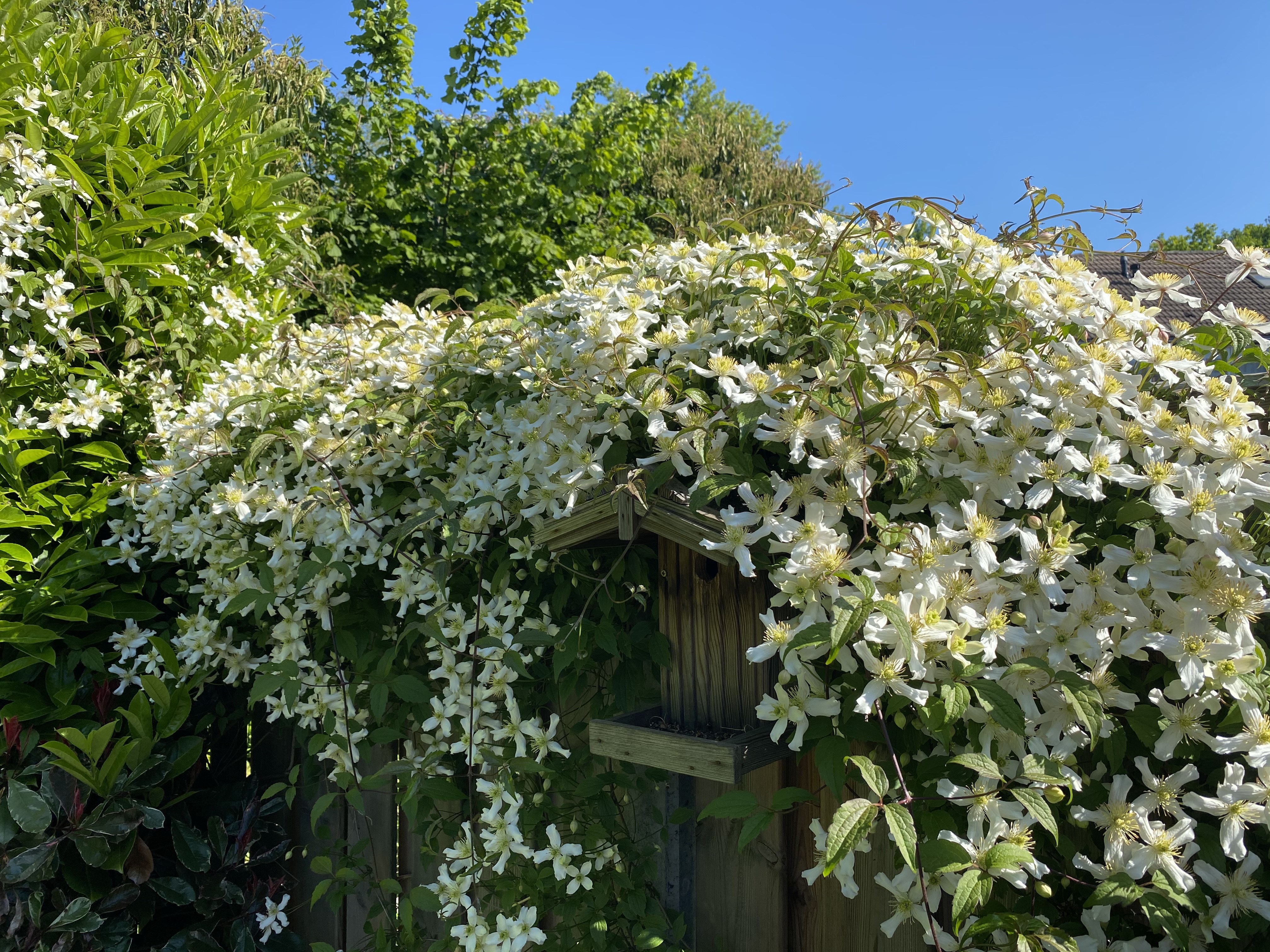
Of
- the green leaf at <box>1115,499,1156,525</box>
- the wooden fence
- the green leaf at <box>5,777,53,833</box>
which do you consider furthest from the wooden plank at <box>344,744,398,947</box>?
the green leaf at <box>1115,499,1156,525</box>

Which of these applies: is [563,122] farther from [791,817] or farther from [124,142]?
[791,817]

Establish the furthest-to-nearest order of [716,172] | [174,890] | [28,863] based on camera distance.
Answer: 1. [716,172]
2. [174,890]
3. [28,863]

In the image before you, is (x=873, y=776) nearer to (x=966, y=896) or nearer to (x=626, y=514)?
(x=966, y=896)

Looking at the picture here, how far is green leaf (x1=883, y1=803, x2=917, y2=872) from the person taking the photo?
112 centimetres

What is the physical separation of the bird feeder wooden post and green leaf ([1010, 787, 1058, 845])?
0.42m

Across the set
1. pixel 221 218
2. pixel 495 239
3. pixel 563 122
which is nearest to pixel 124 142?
pixel 221 218

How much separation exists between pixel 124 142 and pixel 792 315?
2381 mm

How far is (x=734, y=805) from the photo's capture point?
1361 mm

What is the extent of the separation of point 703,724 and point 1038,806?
0.59 meters

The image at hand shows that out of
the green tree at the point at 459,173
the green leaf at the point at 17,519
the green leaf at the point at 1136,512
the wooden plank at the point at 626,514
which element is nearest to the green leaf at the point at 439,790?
the wooden plank at the point at 626,514

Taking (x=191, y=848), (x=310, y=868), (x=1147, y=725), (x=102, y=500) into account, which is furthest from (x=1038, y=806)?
(x=102, y=500)

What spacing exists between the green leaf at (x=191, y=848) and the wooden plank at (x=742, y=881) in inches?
54.5

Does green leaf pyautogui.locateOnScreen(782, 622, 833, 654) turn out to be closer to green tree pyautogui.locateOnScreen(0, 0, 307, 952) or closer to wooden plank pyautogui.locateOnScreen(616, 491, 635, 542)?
wooden plank pyautogui.locateOnScreen(616, 491, 635, 542)

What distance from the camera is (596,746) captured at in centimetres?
163
